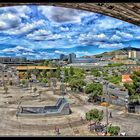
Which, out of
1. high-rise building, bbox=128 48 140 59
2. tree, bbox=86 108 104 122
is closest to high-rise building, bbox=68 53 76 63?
high-rise building, bbox=128 48 140 59

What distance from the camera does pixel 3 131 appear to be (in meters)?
18.6

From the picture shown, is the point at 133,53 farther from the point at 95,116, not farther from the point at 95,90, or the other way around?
the point at 95,116

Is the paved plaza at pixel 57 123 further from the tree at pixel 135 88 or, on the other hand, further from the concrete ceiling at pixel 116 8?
the concrete ceiling at pixel 116 8

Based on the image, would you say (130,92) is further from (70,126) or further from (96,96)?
(70,126)

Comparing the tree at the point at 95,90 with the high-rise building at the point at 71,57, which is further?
the high-rise building at the point at 71,57

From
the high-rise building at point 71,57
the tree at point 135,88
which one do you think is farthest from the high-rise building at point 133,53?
the tree at point 135,88

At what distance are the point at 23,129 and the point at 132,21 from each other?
15.2 m

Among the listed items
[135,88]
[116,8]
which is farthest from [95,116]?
[116,8]

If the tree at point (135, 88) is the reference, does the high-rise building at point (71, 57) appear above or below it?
above

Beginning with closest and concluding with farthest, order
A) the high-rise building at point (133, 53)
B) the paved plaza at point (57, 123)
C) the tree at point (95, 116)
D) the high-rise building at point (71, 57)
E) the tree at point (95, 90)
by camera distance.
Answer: the paved plaza at point (57, 123) → the tree at point (95, 116) → the tree at point (95, 90) → the high-rise building at point (71, 57) → the high-rise building at point (133, 53)

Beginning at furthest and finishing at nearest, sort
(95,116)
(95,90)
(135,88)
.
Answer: (95,90)
(135,88)
(95,116)

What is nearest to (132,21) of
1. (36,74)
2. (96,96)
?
(96,96)

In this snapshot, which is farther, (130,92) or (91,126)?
(130,92)

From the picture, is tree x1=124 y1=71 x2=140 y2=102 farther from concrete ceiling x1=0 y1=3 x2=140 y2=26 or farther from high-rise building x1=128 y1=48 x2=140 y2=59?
high-rise building x1=128 y1=48 x2=140 y2=59
